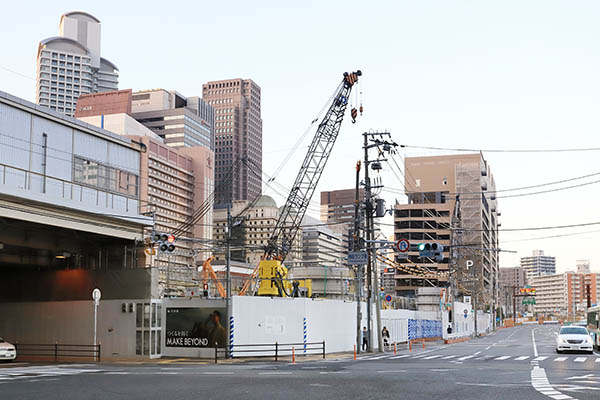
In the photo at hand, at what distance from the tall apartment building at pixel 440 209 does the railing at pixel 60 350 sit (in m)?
114

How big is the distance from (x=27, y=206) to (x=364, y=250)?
71.7 feet

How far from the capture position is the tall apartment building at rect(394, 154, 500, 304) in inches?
6014

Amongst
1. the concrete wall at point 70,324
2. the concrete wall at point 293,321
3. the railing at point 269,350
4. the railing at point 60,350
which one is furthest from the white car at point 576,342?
the railing at point 60,350

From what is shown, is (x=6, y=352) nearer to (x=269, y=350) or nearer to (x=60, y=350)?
(x=60, y=350)

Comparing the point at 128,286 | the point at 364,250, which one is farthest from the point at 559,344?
the point at 128,286

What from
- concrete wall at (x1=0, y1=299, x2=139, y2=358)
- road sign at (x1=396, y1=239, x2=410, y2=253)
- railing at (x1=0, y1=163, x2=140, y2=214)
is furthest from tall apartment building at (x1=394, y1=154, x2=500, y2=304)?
concrete wall at (x1=0, y1=299, x2=139, y2=358)

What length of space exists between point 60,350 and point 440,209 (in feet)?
413

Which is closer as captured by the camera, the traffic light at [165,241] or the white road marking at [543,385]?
the white road marking at [543,385]

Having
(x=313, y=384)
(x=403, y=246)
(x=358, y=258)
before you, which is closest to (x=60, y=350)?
(x=358, y=258)

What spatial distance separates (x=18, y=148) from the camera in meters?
34.7

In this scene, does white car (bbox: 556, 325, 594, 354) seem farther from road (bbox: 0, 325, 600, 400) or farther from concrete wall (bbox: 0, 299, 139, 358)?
concrete wall (bbox: 0, 299, 139, 358)

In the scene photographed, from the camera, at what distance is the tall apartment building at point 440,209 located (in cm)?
15275

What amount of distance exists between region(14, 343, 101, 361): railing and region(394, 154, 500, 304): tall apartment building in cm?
11367

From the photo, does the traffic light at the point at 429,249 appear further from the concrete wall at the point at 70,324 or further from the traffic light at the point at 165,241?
the concrete wall at the point at 70,324
